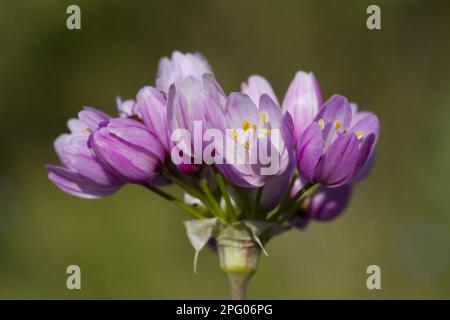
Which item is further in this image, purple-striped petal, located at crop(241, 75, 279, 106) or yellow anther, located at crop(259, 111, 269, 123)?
purple-striped petal, located at crop(241, 75, 279, 106)

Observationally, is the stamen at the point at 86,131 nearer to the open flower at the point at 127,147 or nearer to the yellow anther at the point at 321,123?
the open flower at the point at 127,147

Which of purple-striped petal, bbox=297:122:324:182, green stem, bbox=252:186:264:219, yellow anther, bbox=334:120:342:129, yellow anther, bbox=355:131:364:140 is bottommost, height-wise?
green stem, bbox=252:186:264:219

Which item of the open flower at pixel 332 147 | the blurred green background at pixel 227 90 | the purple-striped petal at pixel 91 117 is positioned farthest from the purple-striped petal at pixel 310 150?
the blurred green background at pixel 227 90

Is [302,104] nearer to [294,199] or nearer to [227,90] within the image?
[294,199]

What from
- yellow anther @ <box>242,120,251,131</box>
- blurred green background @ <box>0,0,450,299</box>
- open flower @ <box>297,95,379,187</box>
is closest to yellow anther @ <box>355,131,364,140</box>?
open flower @ <box>297,95,379,187</box>

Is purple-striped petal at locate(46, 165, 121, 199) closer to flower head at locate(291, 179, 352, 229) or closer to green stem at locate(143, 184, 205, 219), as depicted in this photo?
green stem at locate(143, 184, 205, 219)
